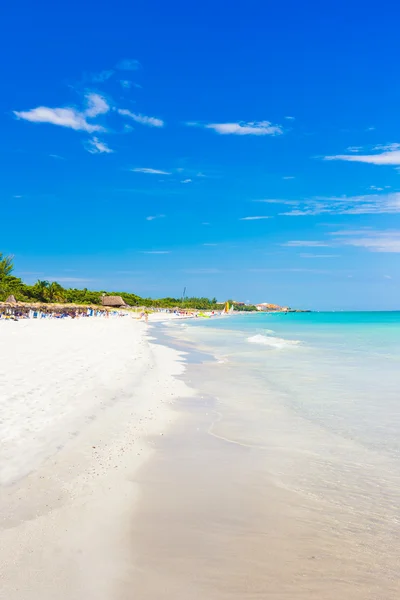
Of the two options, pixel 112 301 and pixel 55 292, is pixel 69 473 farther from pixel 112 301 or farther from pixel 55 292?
pixel 112 301

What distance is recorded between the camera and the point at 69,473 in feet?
16.8

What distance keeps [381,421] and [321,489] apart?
13.1 ft

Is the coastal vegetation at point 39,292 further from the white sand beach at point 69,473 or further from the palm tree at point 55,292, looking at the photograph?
the white sand beach at point 69,473

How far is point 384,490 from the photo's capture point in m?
5.11

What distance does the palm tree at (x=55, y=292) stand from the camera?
264 ft

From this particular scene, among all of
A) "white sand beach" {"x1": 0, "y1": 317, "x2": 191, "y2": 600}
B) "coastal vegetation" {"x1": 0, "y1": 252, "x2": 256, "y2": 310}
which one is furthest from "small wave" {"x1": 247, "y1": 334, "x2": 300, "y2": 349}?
"coastal vegetation" {"x1": 0, "y1": 252, "x2": 256, "y2": 310}

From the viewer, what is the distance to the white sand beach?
10.5 ft

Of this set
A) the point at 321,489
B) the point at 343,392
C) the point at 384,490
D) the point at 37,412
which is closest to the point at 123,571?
the point at 321,489

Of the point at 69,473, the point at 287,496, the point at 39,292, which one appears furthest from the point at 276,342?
the point at 39,292

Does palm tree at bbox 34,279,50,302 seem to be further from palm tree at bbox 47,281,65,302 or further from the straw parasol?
the straw parasol

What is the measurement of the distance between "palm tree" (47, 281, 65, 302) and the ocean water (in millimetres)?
75061

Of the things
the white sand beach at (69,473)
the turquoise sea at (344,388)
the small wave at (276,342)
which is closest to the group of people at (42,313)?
the small wave at (276,342)

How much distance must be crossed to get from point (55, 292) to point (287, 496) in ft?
274

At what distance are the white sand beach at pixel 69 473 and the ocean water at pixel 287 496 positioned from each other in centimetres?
45
